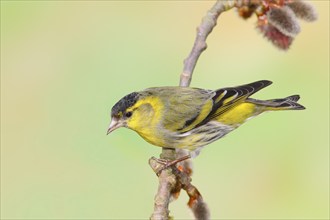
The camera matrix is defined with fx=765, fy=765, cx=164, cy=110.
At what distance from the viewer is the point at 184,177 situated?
98.3 inches

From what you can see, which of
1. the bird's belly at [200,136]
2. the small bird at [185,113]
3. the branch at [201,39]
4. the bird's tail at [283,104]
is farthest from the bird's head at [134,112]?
the bird's tail at [283,104]

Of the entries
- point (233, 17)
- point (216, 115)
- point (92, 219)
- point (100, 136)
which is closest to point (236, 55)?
point (233, 17)

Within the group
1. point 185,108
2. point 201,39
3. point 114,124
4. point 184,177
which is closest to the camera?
point 184,177

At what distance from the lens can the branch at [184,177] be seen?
221 centimetres

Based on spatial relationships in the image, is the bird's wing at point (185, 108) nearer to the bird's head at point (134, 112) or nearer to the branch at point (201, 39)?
the bird's head at point (134, 112)

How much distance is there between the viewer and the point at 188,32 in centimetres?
567

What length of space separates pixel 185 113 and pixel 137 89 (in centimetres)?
163

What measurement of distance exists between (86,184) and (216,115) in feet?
5.22

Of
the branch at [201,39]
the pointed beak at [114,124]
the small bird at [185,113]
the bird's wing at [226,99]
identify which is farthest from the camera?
the bird's wing at [226,99]

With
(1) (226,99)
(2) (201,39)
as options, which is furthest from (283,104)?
(2) (201,39)

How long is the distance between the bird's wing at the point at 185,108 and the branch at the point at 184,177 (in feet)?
0.47

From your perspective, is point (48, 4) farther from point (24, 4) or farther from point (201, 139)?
point (201, 139)

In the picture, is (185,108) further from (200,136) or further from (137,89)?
(137,89)

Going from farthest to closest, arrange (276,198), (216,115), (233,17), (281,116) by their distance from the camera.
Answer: (233,17) → (281,116) → (276,198) → (216,115)
